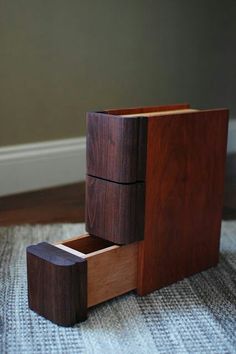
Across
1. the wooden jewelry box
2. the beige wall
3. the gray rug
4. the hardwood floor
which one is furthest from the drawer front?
the beige wall

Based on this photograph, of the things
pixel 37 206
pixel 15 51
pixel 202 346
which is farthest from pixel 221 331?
pixel 15 51

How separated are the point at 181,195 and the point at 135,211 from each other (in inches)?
5.2

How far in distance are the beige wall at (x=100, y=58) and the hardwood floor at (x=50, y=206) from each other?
0.65 feet

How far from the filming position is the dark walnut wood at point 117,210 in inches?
35.5

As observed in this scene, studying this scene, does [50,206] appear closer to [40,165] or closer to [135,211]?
[40,165]

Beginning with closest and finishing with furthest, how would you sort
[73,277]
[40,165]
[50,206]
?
[73,277] < [50,206] < [40,165]

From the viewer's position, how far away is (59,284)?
839 mm

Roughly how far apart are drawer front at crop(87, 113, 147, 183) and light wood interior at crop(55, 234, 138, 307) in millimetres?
139

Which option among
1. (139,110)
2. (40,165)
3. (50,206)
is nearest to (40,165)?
(40,165)

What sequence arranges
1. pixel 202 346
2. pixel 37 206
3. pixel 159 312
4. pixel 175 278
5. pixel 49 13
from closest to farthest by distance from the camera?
pixel 202 346 → pixel 159 312 → pixel 175 278 → pixel 37 206 → pixel 49 13

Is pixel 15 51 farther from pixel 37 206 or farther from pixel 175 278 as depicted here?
pixel 175 278

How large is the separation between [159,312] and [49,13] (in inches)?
44.6

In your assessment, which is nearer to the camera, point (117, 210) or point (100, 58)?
point (117, 210)

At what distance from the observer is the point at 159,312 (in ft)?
3.00
